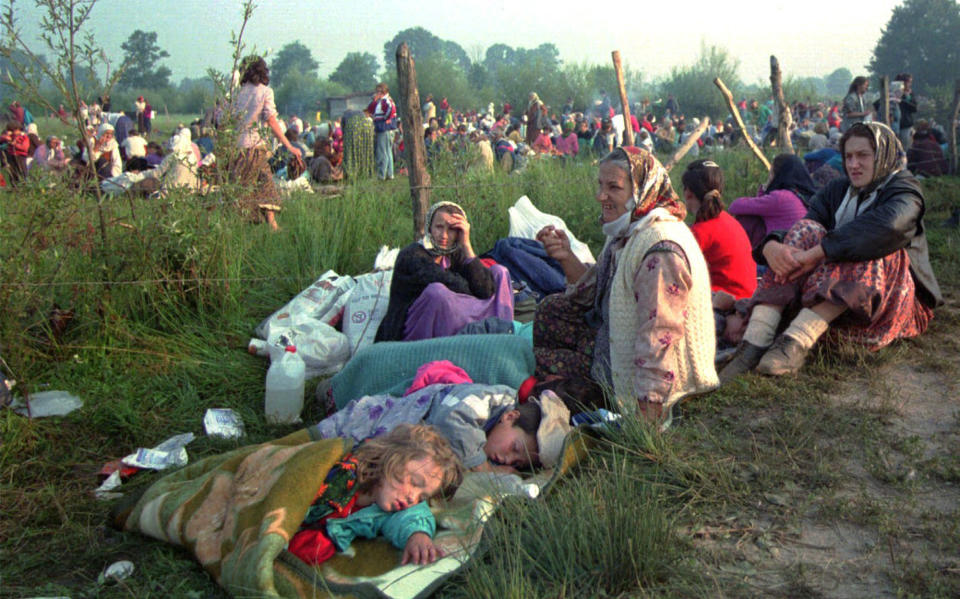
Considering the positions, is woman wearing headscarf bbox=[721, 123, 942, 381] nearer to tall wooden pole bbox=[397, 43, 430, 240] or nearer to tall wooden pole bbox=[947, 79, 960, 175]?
tall wooden pole bbox=[397, 43, 430, 240]

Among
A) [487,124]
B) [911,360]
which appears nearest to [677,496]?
[911,360]

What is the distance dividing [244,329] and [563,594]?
362cm

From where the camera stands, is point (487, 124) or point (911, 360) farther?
point (487, 124)

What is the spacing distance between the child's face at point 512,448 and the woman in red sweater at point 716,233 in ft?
7.35

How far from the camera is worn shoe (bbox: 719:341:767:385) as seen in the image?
4.23 metres

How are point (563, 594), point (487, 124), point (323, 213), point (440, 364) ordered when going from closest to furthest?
point (563, 594), point (440, 364), point (323, 213), point (487, 124)

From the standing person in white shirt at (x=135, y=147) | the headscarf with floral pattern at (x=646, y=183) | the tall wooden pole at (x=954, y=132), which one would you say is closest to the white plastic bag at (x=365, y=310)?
the headscarf with floral pattern at (x=646, y=183)

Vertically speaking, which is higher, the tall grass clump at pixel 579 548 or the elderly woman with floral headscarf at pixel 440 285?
the elderly woman with floral headscarf at pixel 440 285

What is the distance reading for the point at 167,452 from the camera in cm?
371

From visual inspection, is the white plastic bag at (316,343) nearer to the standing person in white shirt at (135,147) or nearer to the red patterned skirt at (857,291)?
the red patterned skirt at (857,291)

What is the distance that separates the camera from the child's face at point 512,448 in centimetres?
330

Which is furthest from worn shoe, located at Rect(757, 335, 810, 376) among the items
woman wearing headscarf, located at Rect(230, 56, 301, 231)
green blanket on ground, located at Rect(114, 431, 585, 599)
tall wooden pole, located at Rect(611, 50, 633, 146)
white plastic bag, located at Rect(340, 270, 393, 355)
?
tall wooden pole, located at Rect(611, 50, 633, 146)

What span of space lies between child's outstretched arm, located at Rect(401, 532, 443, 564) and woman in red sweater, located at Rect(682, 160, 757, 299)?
302 cm

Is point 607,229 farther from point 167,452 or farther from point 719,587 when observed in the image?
point 167,452
